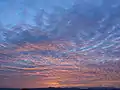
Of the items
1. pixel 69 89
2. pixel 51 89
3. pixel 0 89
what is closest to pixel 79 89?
pixel 69 89

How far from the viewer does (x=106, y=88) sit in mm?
105250

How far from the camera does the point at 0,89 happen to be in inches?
5369

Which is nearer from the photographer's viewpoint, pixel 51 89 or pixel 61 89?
pixel 51 89

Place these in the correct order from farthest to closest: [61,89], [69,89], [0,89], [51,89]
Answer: [0,89]
[69,89]
[61,89]
[51,89]

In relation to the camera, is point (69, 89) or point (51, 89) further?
point (69, 89)

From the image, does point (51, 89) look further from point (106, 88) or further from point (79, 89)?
point (106, 88)

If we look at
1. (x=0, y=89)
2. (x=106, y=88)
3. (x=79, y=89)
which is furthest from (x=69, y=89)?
(x=0, y=89)

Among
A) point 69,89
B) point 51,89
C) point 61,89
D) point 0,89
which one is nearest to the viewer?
point 51,89

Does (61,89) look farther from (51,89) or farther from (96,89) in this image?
(96,89)

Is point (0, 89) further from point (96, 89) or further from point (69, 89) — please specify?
point (96, 89)

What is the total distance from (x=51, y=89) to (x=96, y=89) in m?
28.6

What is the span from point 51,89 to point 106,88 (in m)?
27.7

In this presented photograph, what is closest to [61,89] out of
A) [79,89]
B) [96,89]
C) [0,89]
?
[79,89]

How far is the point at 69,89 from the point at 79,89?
8.01 meters
